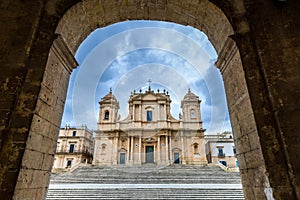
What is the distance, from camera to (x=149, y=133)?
2539 centimetres

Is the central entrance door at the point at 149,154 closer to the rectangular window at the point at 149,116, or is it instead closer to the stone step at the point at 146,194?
the rectangular window at the point at 149,116

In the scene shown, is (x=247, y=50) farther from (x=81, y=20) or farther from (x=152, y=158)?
(x=152, y=158)

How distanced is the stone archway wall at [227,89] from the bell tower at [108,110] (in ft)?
78.0

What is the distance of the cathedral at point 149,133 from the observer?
23562 mm

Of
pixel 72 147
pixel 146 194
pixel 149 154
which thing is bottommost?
pixel 146 194

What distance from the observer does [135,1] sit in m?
3.46

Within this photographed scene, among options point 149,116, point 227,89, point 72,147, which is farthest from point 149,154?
point 227,89

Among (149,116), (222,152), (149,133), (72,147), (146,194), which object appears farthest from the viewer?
(72,147)

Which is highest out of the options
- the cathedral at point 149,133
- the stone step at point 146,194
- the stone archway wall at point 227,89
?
the cathedral at point 149,133

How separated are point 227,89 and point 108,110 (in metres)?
25.1

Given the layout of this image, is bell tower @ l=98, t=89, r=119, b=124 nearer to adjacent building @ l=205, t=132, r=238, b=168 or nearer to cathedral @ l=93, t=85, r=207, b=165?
cathedral @ l=93, t=85, r=207, b=165

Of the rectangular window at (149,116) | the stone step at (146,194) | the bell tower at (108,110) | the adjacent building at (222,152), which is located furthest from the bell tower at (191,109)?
the stone step at (146,194)

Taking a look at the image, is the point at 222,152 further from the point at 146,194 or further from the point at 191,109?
the point at 146,194

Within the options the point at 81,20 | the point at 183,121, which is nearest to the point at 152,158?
the point at 183,121
